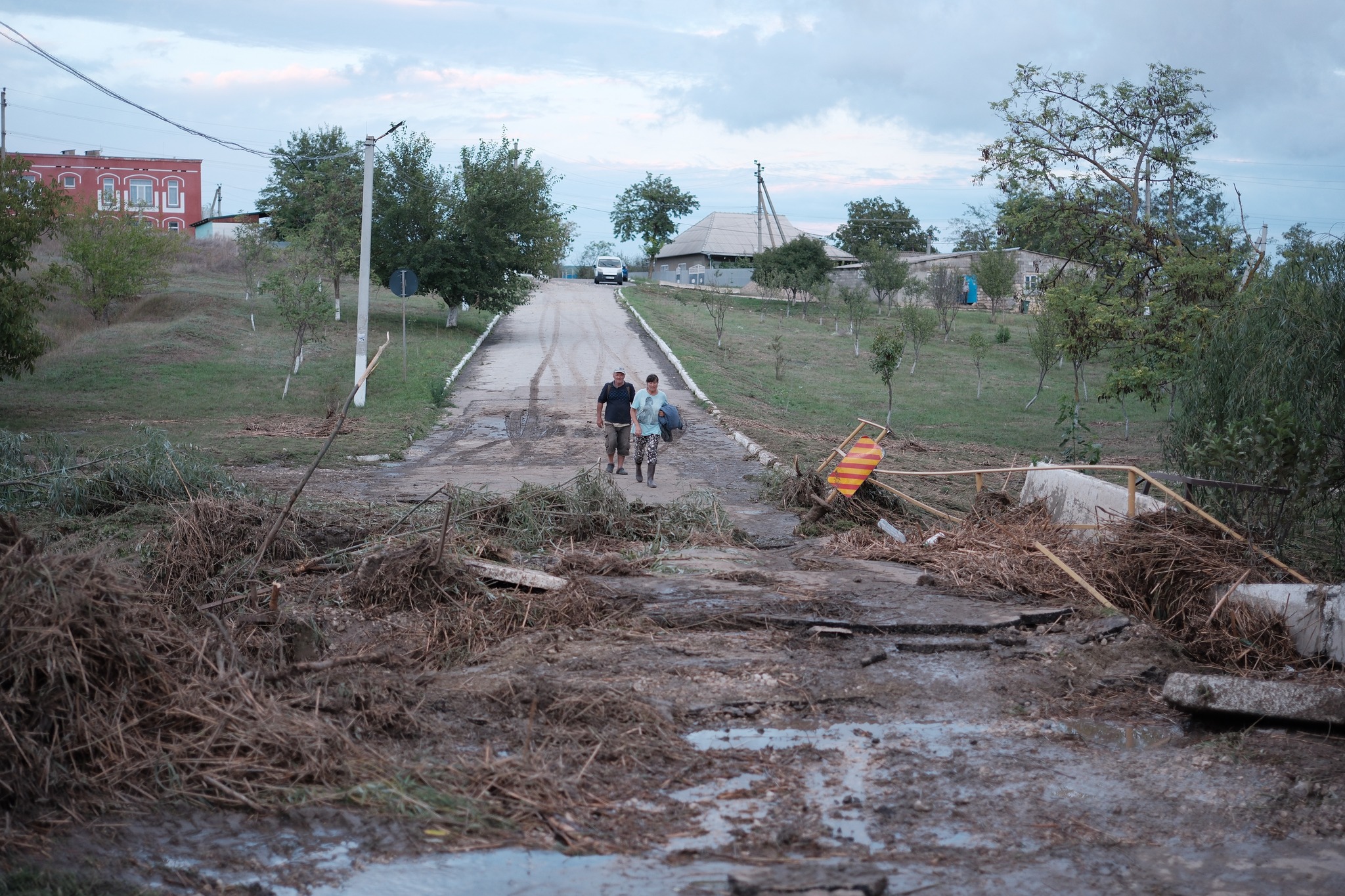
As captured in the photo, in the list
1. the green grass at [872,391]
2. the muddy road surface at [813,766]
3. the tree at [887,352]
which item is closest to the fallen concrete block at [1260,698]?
the muddy road surface at [813,766]

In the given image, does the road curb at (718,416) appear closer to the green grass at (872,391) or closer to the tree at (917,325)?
the green grass at (872,391)

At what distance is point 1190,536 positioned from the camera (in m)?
8.23

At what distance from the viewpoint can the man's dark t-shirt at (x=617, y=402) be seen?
14.6 metres

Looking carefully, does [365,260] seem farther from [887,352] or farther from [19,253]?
[887,352]

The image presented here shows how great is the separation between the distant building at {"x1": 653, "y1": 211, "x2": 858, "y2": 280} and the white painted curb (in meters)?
32.3

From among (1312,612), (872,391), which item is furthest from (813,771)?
(872,391)

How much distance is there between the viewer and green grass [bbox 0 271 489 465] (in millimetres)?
17750

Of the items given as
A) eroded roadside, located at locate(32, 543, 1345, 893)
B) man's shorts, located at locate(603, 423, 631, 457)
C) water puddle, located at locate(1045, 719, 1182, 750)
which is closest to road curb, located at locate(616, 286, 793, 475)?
man's shorts, located at locate(603, 423, 631, 457)

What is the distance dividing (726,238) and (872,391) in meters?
49.5

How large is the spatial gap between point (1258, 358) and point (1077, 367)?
13.5m

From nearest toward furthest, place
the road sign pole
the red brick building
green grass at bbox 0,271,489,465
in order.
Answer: green grass at bbox 0,271,489,465 < the road sign pole < the red brick building

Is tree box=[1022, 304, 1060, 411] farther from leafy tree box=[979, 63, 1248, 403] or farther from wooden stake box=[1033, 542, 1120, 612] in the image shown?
wooden stake box=[1033, 542, 1120, 612]

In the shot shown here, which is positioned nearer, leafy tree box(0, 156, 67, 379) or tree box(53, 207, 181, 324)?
leafy tree box(0, 156, 67, 379)

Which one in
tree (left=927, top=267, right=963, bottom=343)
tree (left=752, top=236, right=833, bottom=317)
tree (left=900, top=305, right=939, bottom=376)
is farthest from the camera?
tree (left=752, top=236, right=833, bottom=317)
